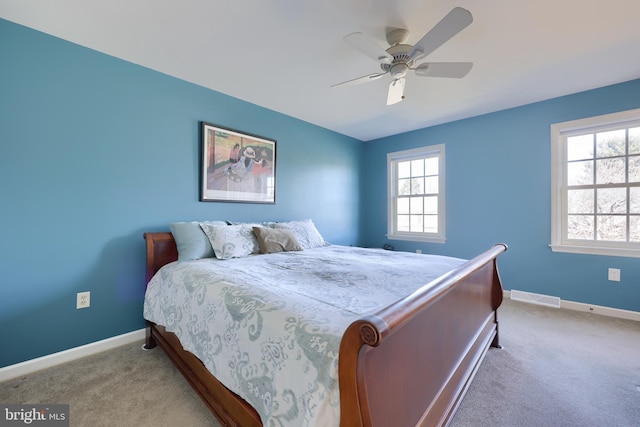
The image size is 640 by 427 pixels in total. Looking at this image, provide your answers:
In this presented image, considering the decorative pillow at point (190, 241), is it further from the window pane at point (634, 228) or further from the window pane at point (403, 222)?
the window pane at point (634, 228)

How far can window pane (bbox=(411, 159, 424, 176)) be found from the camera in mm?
4245

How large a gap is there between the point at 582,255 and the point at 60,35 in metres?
5.25

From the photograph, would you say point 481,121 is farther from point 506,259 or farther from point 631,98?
point 506,259

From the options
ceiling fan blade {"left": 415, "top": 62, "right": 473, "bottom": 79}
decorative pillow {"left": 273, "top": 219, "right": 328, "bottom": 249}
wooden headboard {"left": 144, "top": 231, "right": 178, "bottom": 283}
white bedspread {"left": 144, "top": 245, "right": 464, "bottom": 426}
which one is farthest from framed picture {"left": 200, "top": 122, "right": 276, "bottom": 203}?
ceiling fan blade {"left": 415, "top": 62, "right": 473, "bottom": 79}

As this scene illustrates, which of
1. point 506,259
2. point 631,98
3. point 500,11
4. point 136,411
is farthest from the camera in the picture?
point 506,259

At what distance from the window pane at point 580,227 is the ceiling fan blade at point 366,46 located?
292 centimetres

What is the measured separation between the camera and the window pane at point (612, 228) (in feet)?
9.19

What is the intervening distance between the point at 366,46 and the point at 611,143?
3.08 m

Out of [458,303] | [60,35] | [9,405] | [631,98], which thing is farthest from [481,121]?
[9,405]

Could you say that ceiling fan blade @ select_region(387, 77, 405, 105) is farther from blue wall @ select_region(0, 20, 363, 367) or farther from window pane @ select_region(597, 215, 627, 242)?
window pane @ select_region(597, 215, 627, 242)

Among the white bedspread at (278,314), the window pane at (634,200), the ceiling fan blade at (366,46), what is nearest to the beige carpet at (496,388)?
the white bedspread at (278,314)

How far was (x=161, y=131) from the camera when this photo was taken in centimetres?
247

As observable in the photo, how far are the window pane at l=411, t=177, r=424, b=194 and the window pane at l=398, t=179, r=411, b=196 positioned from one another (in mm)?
70

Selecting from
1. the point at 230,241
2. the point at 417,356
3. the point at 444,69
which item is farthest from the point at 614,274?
the point at 230,241
